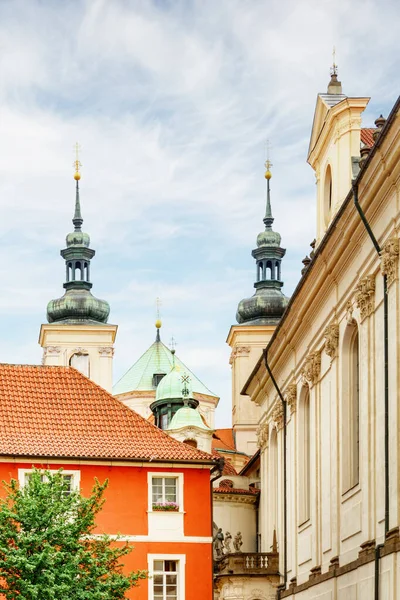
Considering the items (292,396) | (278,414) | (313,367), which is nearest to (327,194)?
(313,367)

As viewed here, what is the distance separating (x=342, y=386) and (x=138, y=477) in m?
12.8

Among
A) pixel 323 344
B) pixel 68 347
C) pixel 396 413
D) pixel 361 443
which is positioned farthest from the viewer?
pixel 68 347

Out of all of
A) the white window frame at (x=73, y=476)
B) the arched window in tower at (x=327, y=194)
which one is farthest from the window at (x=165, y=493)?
the arched window in tower at (x=327, y=194)

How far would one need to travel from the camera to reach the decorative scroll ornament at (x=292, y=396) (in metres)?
38.8

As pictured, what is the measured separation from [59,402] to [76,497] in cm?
951

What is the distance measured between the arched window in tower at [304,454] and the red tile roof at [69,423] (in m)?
5.43

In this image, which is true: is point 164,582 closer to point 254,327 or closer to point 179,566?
point 179,566

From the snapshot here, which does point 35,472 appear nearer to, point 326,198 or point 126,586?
point 126,586

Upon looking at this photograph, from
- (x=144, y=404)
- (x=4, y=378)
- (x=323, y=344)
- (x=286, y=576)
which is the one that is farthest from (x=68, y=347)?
(x=323, y=344)

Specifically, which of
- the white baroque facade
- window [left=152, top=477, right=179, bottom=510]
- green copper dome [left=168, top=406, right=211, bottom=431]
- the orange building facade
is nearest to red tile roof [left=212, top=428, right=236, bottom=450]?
green copper dome [left=168, top=406, right=211, bottom=431]

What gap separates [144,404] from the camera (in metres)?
94.3

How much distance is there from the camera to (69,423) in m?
43.3

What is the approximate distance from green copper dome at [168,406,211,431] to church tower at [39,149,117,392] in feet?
58.9

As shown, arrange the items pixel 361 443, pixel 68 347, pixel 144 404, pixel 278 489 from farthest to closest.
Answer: pixel 144 404 < pixel 68 347 < pixel 278 489 < pixel 361 443
